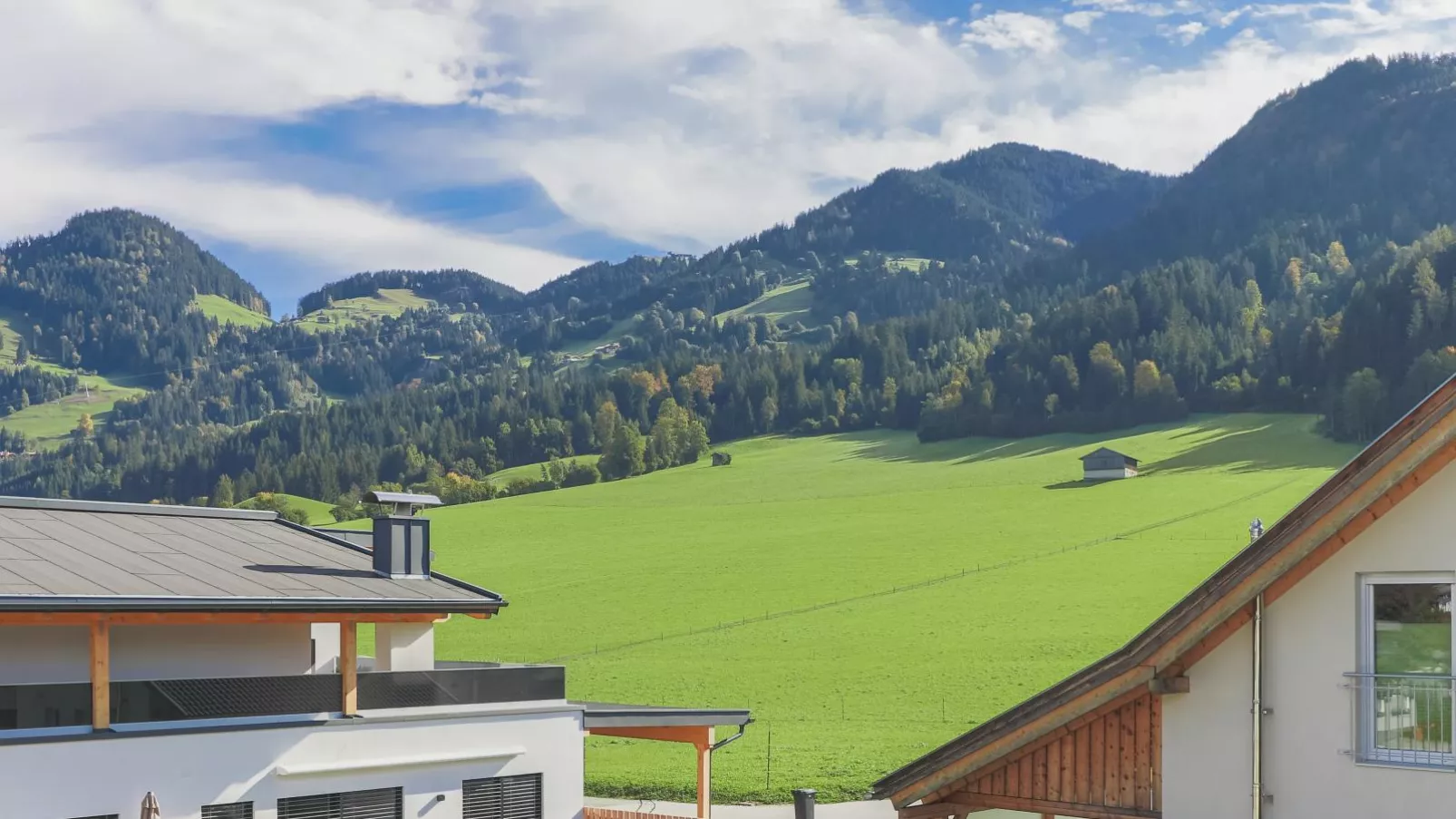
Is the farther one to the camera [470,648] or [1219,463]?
[1219,463]

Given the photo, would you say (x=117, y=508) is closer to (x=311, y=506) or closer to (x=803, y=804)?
(x=803, y=804)

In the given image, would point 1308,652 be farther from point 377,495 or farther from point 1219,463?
point 1219,463

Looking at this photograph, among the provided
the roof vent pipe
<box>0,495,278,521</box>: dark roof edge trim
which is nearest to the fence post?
the roof vent pipe

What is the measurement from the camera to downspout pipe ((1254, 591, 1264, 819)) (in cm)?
1111

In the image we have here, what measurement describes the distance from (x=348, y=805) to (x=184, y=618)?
3.95 metres

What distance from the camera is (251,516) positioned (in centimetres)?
2612

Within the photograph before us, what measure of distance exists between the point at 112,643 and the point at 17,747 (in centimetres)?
282

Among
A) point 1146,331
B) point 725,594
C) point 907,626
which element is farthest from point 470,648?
point 1146,331

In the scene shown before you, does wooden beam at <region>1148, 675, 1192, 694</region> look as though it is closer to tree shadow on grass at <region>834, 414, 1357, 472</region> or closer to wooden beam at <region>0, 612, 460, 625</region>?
wooden beam at <region>0, 612, 460, 625</region>

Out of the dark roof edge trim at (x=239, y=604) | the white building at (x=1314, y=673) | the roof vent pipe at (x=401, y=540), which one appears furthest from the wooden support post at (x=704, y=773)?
the white building at (x=1314, y=673)

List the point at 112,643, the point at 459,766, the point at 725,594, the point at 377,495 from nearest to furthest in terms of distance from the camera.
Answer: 1. the point at 112,643
2. the point at 459,766
3. the point at 377,495
4. the point at 725,594

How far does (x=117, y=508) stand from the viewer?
23.8 metres

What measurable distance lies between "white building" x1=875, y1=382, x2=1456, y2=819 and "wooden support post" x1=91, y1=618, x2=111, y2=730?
458 inches

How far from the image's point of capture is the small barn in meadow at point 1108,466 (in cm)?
10738
